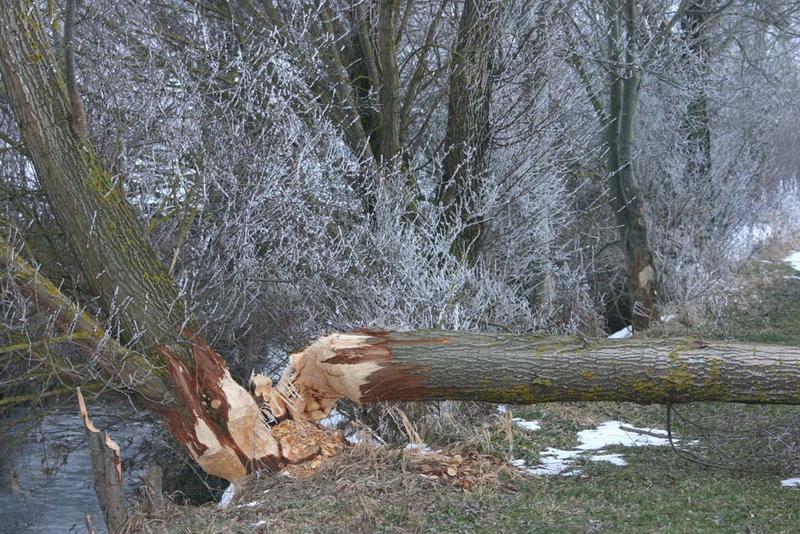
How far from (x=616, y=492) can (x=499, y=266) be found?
181 inches

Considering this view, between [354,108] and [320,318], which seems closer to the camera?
[320,318]

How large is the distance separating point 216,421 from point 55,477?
3365 millimetres

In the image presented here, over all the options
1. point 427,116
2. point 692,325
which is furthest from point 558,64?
point 692,325

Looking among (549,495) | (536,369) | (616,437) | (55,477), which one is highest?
(536,369)

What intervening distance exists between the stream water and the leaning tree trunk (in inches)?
78.8

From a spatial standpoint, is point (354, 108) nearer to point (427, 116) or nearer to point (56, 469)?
point (427, 116)

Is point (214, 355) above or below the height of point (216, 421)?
above

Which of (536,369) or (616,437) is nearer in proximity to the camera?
(536,369)

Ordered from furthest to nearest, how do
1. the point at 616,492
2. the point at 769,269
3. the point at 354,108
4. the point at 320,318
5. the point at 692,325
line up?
1. the point at 769,269
2. the point at 692,325
3. the point at 354,108
4. the point at 320,318
5. the point at 616,492

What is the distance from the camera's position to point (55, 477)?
8.49 m

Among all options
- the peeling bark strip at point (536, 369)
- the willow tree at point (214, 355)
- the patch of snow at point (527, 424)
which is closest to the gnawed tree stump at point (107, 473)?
the willow tree at point (214, 355)

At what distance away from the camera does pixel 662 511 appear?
5.06 m

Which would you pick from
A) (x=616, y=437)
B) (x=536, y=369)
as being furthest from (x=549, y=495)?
(x=616, y=437)

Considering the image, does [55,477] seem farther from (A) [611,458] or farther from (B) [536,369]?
(A) [611,458]
